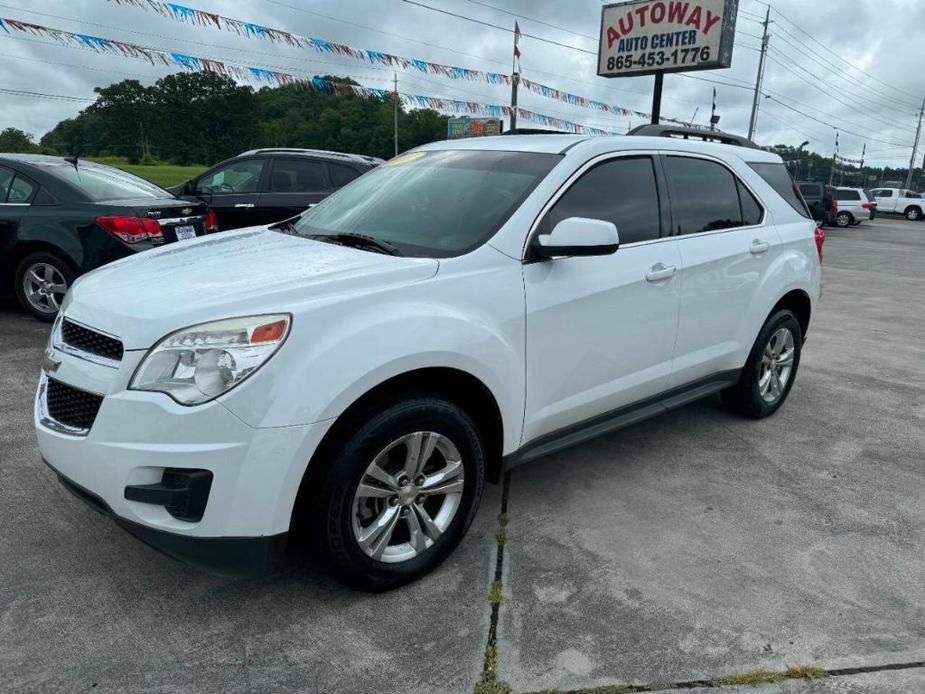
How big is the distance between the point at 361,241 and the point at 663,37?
1860 centimetres

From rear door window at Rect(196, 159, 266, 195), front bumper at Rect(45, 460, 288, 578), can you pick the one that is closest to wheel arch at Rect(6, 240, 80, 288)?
rear door window at Rect(196, 159, 266, 195)

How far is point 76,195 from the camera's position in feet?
20.4

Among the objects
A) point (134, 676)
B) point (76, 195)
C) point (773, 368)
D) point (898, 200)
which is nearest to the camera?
point (134, 676)

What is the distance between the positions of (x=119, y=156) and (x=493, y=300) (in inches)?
2893

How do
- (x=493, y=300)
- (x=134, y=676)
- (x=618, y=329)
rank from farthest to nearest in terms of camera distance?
1. (x=618, y=329)
2. (x=493, y=300)
3. (x=134, y=676)

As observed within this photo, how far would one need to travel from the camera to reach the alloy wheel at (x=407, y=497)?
8.33 feet

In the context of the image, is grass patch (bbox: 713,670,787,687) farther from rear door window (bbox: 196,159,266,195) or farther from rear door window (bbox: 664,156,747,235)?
rear door window (bbox: 196,159,266,195)

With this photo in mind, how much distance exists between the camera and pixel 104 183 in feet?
21.5

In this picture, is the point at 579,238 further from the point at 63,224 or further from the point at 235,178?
the point at 235,178

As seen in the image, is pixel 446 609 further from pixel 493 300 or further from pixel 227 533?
pixel 493 300

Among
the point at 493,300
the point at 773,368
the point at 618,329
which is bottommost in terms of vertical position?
the point at 773,368

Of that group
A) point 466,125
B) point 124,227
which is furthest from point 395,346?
point 466,125

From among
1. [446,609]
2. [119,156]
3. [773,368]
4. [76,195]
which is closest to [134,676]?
[446,609]

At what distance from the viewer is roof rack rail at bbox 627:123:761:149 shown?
4.28 m
